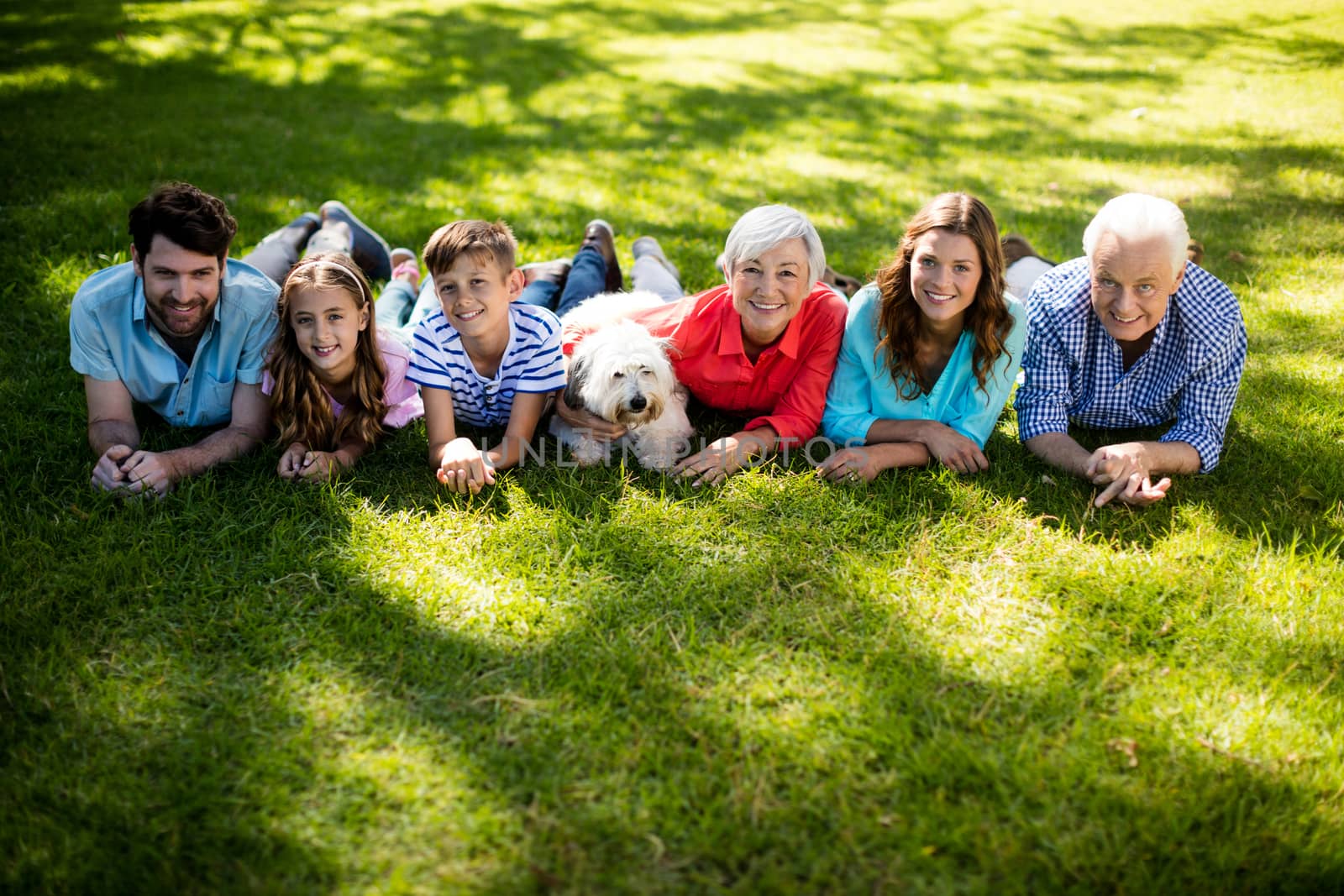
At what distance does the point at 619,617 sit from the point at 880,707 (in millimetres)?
981

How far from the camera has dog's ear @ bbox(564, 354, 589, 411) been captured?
4.04m

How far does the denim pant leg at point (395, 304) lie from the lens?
5.24 metres

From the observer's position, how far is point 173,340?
4156mm

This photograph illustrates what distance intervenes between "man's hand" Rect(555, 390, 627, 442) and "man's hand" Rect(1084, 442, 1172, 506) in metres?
2.08

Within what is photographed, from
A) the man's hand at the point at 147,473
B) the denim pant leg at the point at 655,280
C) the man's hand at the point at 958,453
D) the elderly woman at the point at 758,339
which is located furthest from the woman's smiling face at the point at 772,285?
the man's hand at the point at 147,473

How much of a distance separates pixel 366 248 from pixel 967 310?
3835 mm

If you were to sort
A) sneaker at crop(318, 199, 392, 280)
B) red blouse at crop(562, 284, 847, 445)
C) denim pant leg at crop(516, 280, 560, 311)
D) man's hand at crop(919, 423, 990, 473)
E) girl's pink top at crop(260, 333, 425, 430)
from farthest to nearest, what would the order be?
sneaker at crop(318, 199, 392, 280) < denim pant leg at crop(516, 280, 560, 311) < girl's pink top at crop(260, 333, 425, 430) < red blouse at crop(562, 284, 847, 445) < man's hand at crop(919, 423, 990, 473)

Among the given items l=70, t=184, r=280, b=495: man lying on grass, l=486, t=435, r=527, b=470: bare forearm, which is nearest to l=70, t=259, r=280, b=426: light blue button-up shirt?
l=70, t=184, r=280, b=495: man lying on grass

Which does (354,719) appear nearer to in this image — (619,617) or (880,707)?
(619,617)

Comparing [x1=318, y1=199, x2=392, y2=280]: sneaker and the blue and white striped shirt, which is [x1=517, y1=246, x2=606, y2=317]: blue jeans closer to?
the blue and white striped shirt

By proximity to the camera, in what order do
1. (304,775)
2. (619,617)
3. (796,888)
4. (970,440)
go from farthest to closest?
(970,440) → (619,617) → (304,775) → (796,888)

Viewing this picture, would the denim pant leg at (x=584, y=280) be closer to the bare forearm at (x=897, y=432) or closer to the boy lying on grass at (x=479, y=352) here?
the boy lying on grass at (x=479, y=352)

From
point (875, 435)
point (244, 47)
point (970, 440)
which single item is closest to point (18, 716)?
point (875, 435)

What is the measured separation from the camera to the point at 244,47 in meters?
11.7
